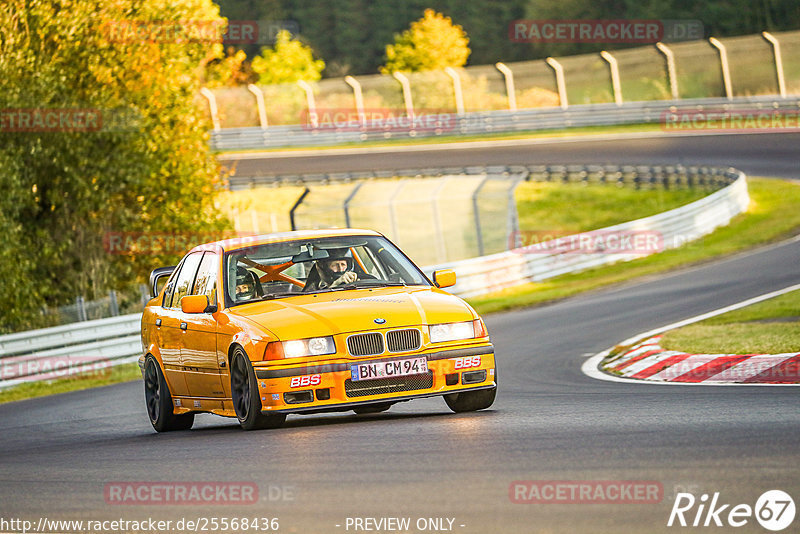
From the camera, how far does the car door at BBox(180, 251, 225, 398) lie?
387 inches

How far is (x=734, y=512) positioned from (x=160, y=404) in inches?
265

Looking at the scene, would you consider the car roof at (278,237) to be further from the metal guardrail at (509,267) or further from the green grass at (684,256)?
the green grass at (684,256)

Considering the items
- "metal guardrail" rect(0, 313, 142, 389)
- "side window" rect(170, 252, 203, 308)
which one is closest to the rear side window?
"side window" rect(170, 252, 203, 308)

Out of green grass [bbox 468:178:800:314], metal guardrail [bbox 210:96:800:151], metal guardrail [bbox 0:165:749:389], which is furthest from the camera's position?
metal guardrail [bbox 210:96:800:151]

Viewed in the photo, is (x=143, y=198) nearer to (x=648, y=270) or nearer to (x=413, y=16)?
(x=648, y=270)

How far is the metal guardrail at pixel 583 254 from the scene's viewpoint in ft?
83.7

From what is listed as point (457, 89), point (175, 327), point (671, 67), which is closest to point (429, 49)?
point (457, 89)

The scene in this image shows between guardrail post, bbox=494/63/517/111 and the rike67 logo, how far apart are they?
4887 cm

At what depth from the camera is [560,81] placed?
53.0 metres

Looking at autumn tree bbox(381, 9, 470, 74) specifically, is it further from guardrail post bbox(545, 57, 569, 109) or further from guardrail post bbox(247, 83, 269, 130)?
guardrail post bbox(545, 57, 569, 109)

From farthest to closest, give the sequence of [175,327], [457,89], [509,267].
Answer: [457,89] → [509,267] → [175,327]

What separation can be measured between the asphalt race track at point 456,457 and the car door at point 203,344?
0.42 meters

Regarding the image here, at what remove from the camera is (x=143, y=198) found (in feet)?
91.3

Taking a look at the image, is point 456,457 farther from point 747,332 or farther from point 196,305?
point 747,332
